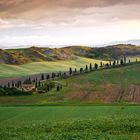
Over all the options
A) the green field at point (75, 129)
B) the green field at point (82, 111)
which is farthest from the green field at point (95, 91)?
the green field at point (75, 129)

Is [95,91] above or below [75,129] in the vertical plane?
below

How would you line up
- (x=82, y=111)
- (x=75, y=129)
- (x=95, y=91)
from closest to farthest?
(x=75, y=129) → (x=82, y=111) → (x=95, y=91)

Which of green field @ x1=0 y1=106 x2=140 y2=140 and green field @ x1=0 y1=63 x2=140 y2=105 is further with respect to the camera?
green field @ x1=0 y1=63 x2=140 y2=105

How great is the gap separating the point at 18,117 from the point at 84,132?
2890cm

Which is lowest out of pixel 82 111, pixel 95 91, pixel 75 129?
pixel 82 111

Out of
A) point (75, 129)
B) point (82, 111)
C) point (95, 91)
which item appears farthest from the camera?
point (95, 91)

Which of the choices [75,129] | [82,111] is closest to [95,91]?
[82,111]

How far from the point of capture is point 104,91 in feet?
401

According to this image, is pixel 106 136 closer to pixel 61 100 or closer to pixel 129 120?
pixel 129 120

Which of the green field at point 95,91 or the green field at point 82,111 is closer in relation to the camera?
the green field at point 82,111

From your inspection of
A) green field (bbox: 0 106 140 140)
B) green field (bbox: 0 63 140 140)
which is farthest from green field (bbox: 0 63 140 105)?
green field (bbox: 0 106 140 140)

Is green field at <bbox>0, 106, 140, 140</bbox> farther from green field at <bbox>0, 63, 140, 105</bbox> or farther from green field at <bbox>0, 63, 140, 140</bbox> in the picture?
green field at <bbox>0, 63, 140, 105</bbox>

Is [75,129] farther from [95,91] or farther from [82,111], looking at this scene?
[95,91]

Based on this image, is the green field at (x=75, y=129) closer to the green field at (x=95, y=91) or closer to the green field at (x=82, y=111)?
the green field at (x=82, y=111)
